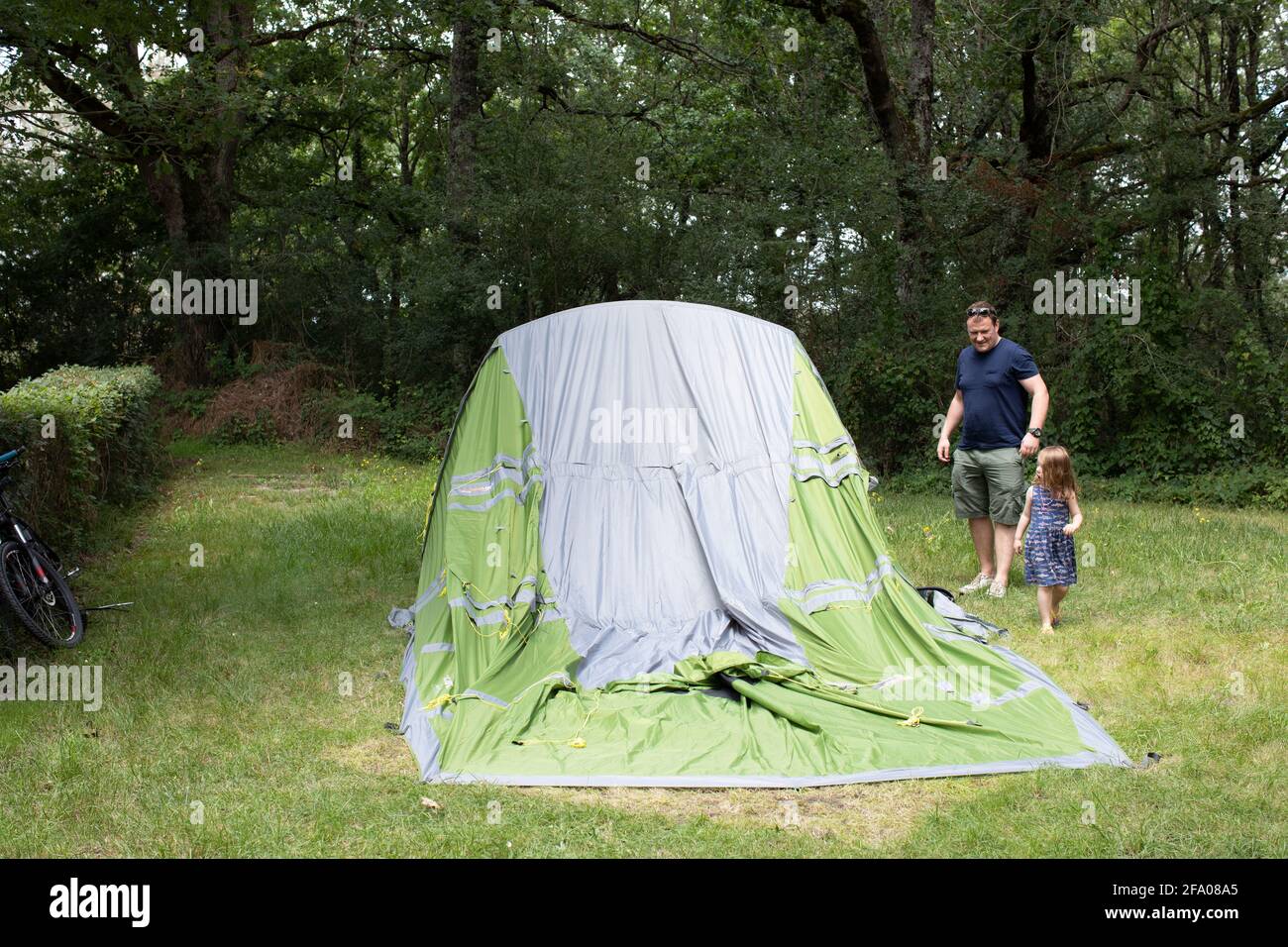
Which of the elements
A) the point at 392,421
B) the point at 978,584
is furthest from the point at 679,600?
the point at 392,421

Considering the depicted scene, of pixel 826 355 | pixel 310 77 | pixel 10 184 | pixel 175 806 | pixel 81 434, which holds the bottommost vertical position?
pixel 175 806

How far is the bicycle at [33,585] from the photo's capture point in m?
5.54

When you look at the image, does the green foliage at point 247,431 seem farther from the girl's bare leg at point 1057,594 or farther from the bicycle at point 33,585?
the girl's bare leg at point 1057,594

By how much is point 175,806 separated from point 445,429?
1006 cm

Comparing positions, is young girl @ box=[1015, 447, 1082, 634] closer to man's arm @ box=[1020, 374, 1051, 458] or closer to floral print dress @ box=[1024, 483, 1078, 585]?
floral print dress @ box=[1024, 483, 1078, 585]

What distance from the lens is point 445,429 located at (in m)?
13.8

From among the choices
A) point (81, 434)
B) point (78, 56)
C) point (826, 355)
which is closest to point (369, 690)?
point (81, 434)

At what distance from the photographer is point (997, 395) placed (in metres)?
6.68

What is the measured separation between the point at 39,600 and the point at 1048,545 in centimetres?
531

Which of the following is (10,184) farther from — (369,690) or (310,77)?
(369,690)

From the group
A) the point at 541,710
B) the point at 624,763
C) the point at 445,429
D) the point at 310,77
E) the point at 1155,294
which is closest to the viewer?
the point at 624,763

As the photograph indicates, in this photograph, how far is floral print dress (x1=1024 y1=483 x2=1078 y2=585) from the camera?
235 inches

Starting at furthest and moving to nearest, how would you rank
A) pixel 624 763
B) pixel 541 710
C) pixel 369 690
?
pixel 369 690 < pixel 541 710 < pixel 624 763

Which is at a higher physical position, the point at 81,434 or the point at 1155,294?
the point at 1155,294
